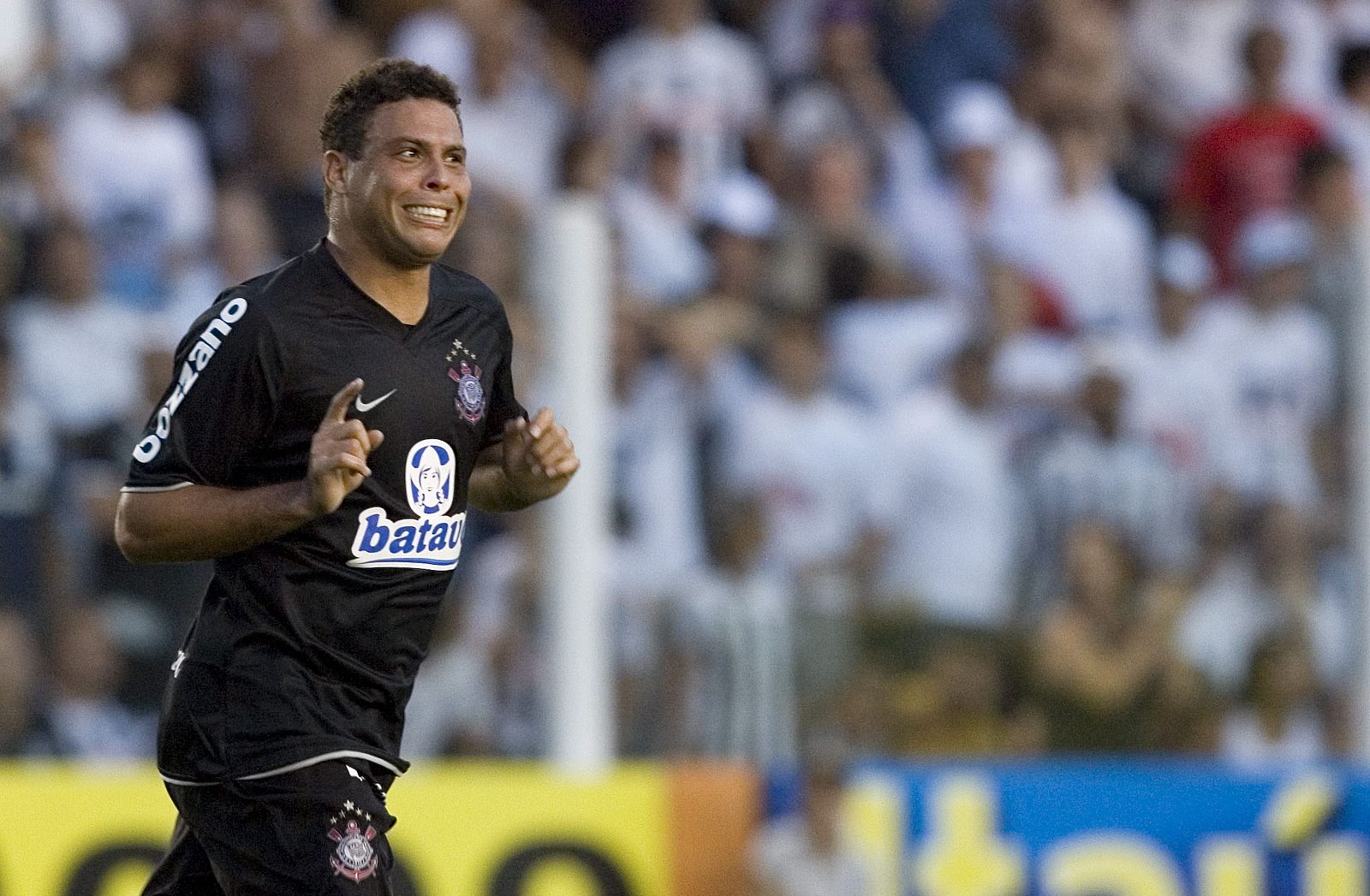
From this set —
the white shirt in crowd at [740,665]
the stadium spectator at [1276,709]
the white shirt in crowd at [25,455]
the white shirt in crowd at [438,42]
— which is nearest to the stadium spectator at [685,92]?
the white shirt in crowd at [438,42]

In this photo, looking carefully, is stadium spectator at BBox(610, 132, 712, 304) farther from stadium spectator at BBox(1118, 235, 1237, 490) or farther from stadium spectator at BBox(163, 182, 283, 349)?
stadium spectator at BBox(1118, 235, 1237, 490)

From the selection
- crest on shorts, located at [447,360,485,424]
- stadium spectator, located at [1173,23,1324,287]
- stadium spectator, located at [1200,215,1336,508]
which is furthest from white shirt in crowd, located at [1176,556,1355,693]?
crest on shorts, located at [447,360,485,424]

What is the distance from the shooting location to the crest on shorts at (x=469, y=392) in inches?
171

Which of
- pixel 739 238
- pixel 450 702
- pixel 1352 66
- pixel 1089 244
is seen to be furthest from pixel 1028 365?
pixel 1352 66

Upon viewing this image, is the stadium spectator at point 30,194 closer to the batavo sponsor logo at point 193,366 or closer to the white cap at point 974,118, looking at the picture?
the batavo sponsor logo at point 193,366

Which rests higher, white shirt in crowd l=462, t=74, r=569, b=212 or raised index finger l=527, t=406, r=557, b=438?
white shirt in crowd l=462, t=74, r=569, b=212

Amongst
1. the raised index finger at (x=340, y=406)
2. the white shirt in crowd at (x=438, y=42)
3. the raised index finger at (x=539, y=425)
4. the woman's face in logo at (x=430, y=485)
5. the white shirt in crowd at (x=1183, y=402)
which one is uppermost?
the white shirt in crowd at (x=438, y=42)

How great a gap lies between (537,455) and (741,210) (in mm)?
4133

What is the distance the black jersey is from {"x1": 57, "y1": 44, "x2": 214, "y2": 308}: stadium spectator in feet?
9.45

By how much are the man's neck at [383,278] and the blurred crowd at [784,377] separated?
2.62 meters

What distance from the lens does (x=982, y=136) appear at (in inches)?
373

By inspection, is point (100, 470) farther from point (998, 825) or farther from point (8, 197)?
point (998, 825)

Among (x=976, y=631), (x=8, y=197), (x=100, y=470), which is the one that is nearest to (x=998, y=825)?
(x=976, y=631)

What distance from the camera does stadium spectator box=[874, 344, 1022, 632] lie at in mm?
7598
